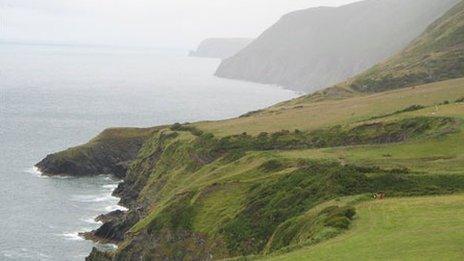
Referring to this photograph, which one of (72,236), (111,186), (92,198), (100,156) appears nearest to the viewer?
(72,236)

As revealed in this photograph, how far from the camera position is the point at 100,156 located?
149625mm

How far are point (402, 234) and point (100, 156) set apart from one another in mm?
116541

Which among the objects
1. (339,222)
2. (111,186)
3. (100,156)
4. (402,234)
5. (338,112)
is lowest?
(111,186)

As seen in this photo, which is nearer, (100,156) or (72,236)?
(72,236)

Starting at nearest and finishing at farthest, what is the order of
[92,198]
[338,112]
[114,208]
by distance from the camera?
[114,208] → [338,112] → [92,198]

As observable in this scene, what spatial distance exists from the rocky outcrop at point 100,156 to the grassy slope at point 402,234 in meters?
102

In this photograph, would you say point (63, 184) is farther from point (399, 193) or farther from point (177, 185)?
point (399, 193)

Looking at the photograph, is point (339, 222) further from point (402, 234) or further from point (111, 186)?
point (111, 186)

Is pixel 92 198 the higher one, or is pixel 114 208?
pixel 92 198

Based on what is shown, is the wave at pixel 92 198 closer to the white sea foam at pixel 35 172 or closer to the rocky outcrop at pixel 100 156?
the white sea foam at pixel 35 172

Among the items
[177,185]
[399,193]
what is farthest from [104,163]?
[399,193]

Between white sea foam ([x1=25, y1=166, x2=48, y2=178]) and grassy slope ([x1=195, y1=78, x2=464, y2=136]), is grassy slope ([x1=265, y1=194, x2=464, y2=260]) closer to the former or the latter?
grassy slope ([x1=195, y1=78, x2=464, y2=136])

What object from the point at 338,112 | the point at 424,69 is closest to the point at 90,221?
the point at 338,112

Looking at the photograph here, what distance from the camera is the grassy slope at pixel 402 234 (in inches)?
1410
